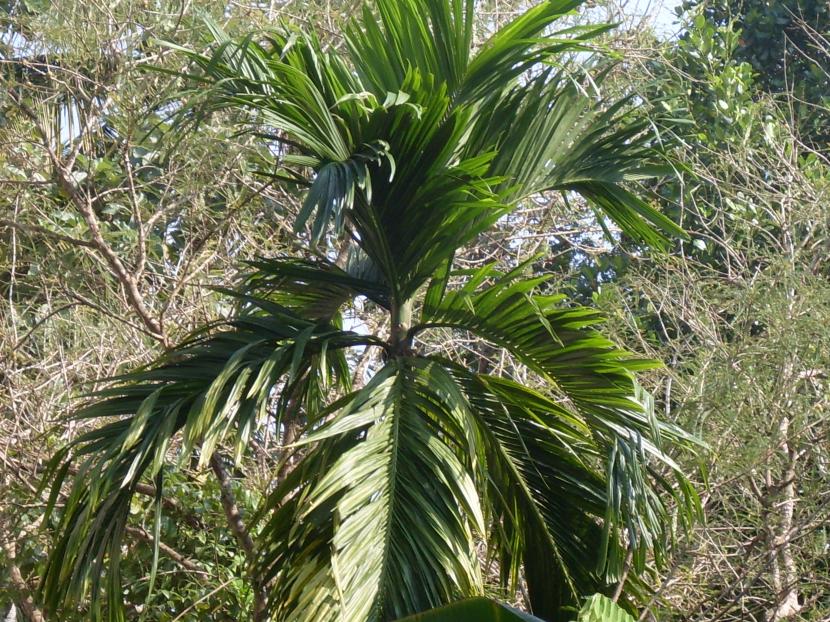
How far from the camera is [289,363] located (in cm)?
423

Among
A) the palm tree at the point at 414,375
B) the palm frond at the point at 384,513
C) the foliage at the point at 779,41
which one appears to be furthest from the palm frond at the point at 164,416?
the foliage at the point at 779,41

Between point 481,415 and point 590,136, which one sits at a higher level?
point 590,136

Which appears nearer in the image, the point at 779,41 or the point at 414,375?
the point at 414,375

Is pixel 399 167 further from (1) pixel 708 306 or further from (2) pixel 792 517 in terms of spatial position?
(2) pixel 792 517

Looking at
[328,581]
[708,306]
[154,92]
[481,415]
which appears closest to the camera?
[328,581]

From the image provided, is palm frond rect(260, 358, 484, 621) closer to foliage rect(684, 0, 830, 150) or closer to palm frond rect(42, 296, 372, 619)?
palm frond rect(42, 296, 372, 619)

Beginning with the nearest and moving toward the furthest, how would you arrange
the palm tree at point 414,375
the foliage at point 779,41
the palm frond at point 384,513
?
the palm frond at point 384,513 → the palm tree at point 414,375 → the foliage at point 779,41

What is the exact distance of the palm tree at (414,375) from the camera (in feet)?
12.6

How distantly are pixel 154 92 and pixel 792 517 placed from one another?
4402mm

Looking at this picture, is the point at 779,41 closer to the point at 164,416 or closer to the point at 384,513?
the point at 384,513

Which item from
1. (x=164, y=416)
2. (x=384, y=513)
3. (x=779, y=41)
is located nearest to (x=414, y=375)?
(x=384, y=513)

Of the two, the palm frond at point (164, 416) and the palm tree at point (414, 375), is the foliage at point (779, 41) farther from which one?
the palm frond at point (164, 416)

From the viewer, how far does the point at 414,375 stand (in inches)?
167

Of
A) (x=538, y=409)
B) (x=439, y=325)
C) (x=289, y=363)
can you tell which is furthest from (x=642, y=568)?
(x=289, y=363)
